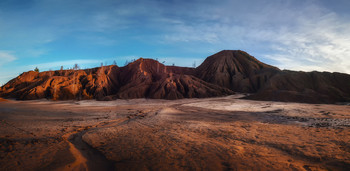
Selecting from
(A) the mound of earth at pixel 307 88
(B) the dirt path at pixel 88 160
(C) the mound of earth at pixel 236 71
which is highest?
(C) the mound of earth at pixel 236 71

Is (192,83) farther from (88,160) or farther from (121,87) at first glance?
(88,160)

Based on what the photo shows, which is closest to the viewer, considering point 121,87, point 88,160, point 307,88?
point 88,160

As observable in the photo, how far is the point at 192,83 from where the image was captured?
3316 centimetres

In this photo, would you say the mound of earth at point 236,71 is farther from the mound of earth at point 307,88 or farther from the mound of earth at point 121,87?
the mound of earth at point 121,87

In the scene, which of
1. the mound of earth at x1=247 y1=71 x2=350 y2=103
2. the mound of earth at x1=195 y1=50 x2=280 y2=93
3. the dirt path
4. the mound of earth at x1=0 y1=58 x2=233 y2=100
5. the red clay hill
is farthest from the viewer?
the mound of earth at x1=195 y1=50 x2=280 y2=93

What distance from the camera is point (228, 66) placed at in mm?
45812

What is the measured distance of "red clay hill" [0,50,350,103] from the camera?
26.2 meters

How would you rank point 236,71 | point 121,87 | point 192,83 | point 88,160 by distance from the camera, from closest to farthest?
point 88,160 < point 192,83 < point 121,87 < point 236,71

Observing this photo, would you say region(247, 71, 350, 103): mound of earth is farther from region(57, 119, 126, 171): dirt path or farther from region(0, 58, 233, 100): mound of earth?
region(57, 119, 126, 171): dirt path

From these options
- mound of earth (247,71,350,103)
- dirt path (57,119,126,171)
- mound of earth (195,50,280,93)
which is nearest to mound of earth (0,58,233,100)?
mound of earth (195,50,280,93)

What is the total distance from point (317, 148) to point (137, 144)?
562 cm

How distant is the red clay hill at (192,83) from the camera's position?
1030 inches

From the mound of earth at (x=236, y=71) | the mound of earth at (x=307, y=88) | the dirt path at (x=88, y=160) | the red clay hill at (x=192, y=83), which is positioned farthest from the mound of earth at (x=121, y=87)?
the dirt path at (x=88, y=160)

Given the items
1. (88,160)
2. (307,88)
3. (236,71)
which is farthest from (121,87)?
(307,88)
